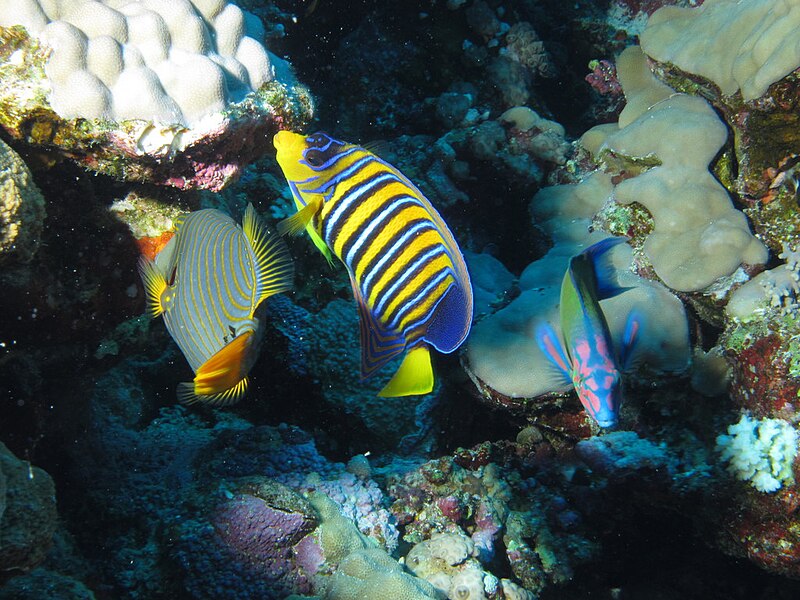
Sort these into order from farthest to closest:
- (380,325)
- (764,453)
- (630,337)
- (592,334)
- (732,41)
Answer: (732,41)
(630,337)
(764,453)
(592,334)
(380,325)

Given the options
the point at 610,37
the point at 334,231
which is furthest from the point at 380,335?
the point at 610,37

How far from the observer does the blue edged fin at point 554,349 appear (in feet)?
9.29

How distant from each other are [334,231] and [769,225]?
347 centimetres

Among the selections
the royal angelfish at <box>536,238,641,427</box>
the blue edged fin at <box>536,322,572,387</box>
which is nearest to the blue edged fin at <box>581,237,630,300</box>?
the royal angelfish at <box>536,238,641,427</box>

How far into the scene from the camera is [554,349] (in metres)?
2.99

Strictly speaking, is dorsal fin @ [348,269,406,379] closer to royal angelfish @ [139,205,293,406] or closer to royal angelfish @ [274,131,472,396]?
royal angelfish @ [274,131,472,396]

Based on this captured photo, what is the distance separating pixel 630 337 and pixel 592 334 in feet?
3.92

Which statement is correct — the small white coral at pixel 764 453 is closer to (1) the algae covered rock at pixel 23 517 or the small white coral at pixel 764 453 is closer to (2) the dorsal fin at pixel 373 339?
(2) the dorsal fin at pixel 373 339

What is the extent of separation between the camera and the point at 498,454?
12.2 ft

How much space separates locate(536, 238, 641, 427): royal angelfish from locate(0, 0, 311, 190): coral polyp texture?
178 cm

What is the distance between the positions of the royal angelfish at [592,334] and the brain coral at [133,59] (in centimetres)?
190

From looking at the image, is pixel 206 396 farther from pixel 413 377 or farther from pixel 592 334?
pixel 592 334

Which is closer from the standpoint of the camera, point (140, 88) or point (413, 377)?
point (413, 377)

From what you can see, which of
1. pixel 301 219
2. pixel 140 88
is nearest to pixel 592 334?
pixel 301 219
